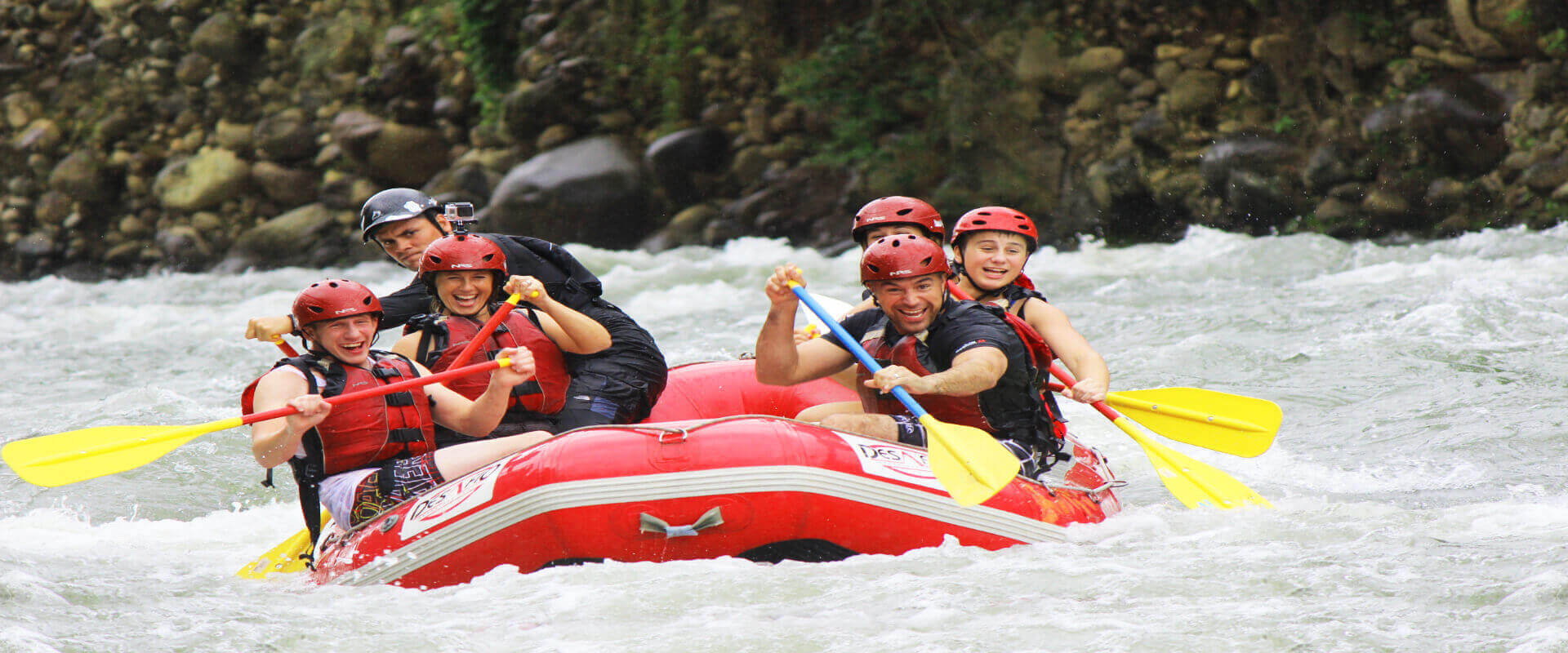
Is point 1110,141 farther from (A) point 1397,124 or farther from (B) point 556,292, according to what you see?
(B) point 556,292

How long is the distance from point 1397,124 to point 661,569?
8.35 m

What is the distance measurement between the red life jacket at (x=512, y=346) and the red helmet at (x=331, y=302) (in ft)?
1.19

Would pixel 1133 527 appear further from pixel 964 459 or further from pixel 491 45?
pixel 491 45

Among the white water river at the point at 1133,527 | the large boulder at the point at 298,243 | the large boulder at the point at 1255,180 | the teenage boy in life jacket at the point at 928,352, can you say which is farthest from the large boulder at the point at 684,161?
the teenage boy in life jacket at the point at 928,352

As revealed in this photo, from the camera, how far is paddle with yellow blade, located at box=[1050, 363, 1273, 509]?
422 cm

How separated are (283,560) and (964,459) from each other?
6.54 ft

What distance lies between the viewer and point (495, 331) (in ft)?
13.7

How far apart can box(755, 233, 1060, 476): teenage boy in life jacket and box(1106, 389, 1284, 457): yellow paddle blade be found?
1.92 ft

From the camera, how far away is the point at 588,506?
134 inches

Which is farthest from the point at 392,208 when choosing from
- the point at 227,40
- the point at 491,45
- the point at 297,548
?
the point at 227,40

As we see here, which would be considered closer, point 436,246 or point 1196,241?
point 436,246

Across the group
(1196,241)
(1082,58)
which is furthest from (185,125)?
(1196,241)

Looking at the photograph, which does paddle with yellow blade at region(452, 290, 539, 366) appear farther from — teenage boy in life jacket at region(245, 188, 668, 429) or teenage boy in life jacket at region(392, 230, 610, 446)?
teenage boy in life jacket at region(245, 188, 668, 429)

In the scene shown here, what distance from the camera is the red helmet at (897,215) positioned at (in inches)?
178
